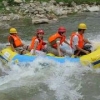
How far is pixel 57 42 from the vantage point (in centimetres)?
1106

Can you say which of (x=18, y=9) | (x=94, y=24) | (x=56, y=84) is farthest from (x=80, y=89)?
(x=18, y=9)

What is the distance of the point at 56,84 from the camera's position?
9773mm

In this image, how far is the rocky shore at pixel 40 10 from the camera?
74.2 feet

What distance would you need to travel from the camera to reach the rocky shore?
74.2ft

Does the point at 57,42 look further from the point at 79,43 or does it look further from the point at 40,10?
the point at 40,10

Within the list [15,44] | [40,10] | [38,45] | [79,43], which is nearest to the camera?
[79,43]

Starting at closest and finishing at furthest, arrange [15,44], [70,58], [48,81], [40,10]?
[48,81]
[70,58]
[15,44]
[40,10]

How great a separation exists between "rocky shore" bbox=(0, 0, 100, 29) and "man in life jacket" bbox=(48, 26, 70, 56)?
32.7 ft

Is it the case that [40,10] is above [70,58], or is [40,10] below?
below

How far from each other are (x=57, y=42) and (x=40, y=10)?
13386mm

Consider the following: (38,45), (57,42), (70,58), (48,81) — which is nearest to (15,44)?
(38,45)

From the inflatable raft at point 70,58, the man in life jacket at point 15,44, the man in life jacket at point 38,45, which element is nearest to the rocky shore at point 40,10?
the man in life jacket at point 15,44

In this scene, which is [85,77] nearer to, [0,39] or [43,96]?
[43,96]

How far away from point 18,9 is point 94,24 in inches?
243
